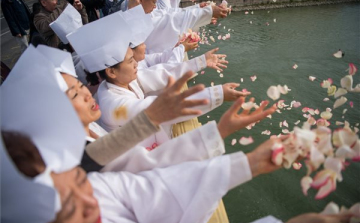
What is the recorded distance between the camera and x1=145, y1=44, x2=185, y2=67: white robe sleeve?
292 cm

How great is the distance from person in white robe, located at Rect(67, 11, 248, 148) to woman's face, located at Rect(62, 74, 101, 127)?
0.41 metres

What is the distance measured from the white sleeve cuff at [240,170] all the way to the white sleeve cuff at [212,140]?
0.62 feet

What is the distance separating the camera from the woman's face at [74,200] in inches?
34.1

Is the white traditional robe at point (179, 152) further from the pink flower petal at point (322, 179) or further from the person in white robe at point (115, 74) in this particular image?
the pink flower petal at point (322, 179)

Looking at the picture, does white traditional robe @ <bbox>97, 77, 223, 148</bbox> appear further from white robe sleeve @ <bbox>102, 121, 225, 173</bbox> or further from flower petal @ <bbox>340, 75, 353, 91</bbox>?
flower petal @ <bbox>340, 75, 353, 91</bbox>

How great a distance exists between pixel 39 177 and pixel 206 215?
30.5 inches

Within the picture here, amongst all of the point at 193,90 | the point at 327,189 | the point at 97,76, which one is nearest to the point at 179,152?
the point at 193,90

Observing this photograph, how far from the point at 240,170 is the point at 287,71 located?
372 centimetres

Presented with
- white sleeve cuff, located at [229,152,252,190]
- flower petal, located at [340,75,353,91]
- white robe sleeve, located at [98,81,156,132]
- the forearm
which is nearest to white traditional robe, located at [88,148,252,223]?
white sleeve cuff, located at [229,152,252,190]

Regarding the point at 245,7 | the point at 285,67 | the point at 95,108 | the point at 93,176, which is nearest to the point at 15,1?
the point at 95,108

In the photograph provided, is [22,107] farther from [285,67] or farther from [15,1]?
[15,1]

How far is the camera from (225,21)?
25.4 feet

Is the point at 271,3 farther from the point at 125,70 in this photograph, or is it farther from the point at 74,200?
the point at 74,200

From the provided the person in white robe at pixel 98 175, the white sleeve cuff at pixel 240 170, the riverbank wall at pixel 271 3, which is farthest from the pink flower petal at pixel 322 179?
the riverbank wall at pixel 271 3
